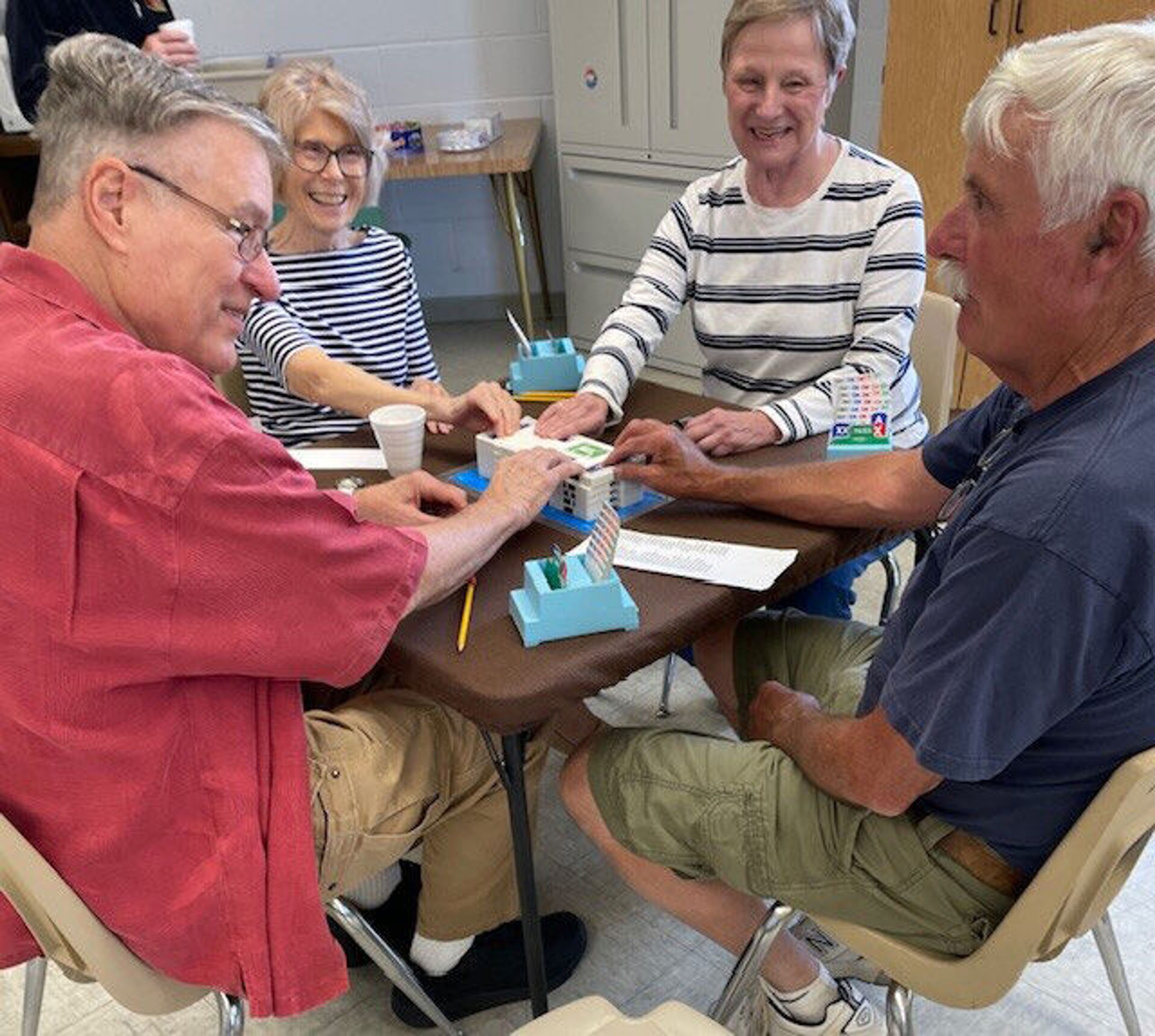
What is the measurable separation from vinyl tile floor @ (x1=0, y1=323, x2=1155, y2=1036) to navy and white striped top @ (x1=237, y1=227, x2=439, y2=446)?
3.08 ft

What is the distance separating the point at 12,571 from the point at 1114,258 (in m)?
1.02

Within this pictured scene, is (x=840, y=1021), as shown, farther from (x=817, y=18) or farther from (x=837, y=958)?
(x=817, y=18)

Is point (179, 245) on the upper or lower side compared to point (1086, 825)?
upper

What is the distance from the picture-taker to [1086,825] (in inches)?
35.5

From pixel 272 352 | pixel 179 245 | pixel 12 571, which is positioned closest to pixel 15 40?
pixel 272 352

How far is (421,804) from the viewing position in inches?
51.5

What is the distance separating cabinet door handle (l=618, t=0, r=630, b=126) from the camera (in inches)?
142

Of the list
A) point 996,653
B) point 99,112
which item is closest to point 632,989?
point 996,653

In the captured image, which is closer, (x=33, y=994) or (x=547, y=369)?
(x=33, y=994)

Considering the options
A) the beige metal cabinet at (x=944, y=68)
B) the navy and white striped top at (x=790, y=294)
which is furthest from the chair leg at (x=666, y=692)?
the beige metal cabinet at (x=944, y=68)

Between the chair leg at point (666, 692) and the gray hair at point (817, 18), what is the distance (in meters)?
1.19

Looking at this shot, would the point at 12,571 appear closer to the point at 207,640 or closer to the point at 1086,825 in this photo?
the point at 207,640

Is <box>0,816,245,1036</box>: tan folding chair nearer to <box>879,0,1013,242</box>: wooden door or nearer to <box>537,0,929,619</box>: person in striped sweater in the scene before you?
<box>537,0,929,619</box>: person in striped sweater

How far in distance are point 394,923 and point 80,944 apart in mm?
725
